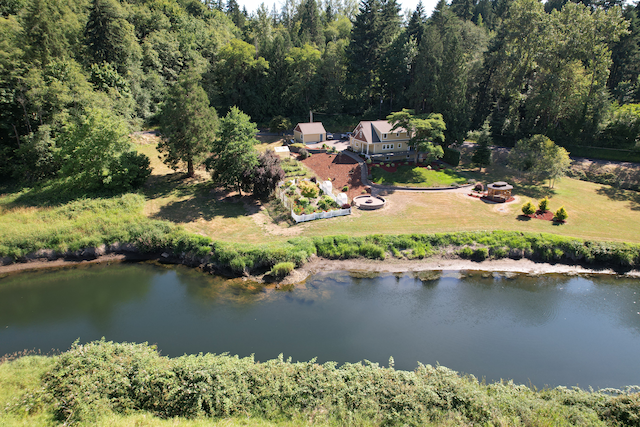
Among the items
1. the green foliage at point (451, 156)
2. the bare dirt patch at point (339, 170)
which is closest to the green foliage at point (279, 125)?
the bare dirt patch at point (339, 170)

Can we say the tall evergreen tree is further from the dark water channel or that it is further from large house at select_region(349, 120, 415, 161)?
the dark water channel

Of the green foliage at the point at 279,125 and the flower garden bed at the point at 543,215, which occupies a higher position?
the green foliage at the point at 279,125

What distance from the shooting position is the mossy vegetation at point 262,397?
518 inches

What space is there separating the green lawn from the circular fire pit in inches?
184

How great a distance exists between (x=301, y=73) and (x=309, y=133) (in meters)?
20.0

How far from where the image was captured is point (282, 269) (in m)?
26.1

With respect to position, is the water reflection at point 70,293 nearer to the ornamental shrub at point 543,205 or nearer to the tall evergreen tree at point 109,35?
the ornamental shrub at point 543,205

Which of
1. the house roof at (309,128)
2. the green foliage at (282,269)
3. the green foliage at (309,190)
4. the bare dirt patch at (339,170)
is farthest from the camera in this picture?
the house roof at (309,128)

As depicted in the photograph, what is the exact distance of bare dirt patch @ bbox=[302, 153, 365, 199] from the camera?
40.7 m

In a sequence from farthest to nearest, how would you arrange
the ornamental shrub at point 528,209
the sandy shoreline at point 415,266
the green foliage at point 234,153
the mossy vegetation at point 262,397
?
the green foliage at point 234,153, the ornamental shrub at point 528,209, the sandy shoreline at point 415,266, the mossy vegetation at point 262,397

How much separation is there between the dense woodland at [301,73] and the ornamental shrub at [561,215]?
1812 centimetres

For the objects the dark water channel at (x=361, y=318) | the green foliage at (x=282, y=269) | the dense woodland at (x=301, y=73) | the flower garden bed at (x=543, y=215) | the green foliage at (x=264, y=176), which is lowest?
the dark water channel at (x=361, y=318)

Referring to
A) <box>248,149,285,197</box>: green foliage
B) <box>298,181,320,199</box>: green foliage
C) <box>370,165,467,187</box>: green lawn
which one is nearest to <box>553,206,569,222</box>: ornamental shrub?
<box>370,165,467,187</box>: green lawn

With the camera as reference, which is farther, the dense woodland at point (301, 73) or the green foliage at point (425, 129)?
the green foliage at point (425, 129)
